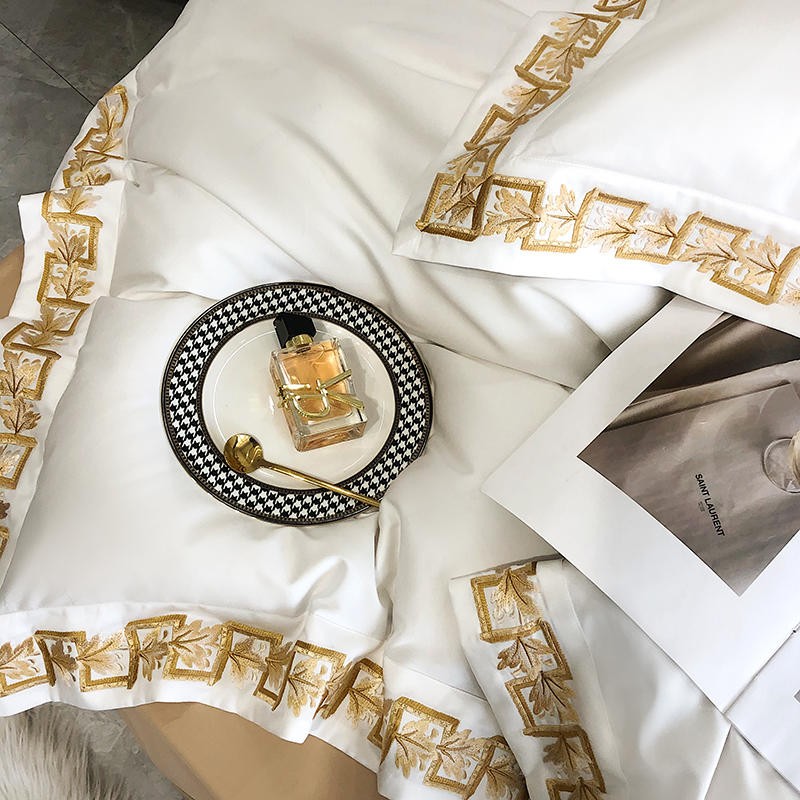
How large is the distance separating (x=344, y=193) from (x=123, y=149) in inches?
12.0

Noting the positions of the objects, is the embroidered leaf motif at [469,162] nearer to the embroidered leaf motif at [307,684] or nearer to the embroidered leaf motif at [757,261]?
the embroidered leaf motif at [757,261]

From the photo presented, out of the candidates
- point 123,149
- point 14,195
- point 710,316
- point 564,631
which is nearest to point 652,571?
point 564,631

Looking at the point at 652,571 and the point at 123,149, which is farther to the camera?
the point at 123,149

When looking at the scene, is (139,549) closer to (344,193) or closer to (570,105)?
(344,193)

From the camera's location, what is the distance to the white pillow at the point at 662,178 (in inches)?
23.4

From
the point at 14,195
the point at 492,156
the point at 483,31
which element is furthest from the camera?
the point at 14,195

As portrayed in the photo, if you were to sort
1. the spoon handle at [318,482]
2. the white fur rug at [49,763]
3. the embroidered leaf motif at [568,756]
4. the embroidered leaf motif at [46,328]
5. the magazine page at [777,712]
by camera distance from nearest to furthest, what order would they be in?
the magazine page at [777,712] < the embroidered leaf motif at [568,756] < the spoon handle at [318,482] < the embroidered leaf motif at [46,328] < the white fur rug at [49,763]

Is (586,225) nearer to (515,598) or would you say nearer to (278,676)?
(515,598)

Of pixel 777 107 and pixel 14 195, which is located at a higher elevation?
pixel 777 107

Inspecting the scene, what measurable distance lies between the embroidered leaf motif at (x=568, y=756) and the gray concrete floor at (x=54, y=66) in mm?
1113

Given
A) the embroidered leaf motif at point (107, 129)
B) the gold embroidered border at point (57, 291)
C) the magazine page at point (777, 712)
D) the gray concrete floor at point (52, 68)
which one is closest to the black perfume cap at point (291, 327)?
the gold embroidered border at point (57, 291)

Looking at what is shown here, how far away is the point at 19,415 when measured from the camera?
0.79 metres

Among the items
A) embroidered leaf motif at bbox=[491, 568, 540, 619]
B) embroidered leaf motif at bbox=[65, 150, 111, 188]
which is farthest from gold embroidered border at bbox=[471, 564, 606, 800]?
embroidered leaf motif at bbox=[65, 150, 111, 188]

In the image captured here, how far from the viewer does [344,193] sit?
2.46ft
